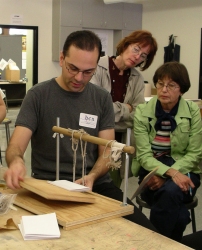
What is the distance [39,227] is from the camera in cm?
124

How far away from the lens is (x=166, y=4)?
24.4 feet

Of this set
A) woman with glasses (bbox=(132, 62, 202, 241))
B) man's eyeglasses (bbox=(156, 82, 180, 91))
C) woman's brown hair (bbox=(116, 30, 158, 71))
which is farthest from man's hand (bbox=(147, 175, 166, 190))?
woman's brown hair (bbox=(116, 30, 158, 71))

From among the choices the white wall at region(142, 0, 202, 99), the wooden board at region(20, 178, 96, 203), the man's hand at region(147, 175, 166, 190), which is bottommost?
the man's hand at region(147, 175, 166, 190)

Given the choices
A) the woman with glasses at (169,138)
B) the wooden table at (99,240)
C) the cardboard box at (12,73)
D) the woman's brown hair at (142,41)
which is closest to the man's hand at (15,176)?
the wooden table at (99,240)

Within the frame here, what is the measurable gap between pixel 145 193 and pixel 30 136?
885 millimetres

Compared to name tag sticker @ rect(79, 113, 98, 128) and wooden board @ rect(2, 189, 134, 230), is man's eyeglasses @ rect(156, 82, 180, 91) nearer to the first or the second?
name tag sticker @ rect(79, 113, 98, 128)

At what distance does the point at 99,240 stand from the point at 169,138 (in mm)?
1338

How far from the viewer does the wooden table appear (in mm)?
1163

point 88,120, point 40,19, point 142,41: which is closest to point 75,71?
point 88,120

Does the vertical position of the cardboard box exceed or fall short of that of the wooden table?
it exceeds it

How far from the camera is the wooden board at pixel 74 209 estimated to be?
131 centimetres

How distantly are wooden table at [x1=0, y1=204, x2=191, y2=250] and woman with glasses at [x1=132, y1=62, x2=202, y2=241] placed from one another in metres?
1.09

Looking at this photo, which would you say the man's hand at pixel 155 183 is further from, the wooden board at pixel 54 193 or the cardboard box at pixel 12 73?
the cardboard box at pixel 12 73

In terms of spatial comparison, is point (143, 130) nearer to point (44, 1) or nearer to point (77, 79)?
point (77, 79)
